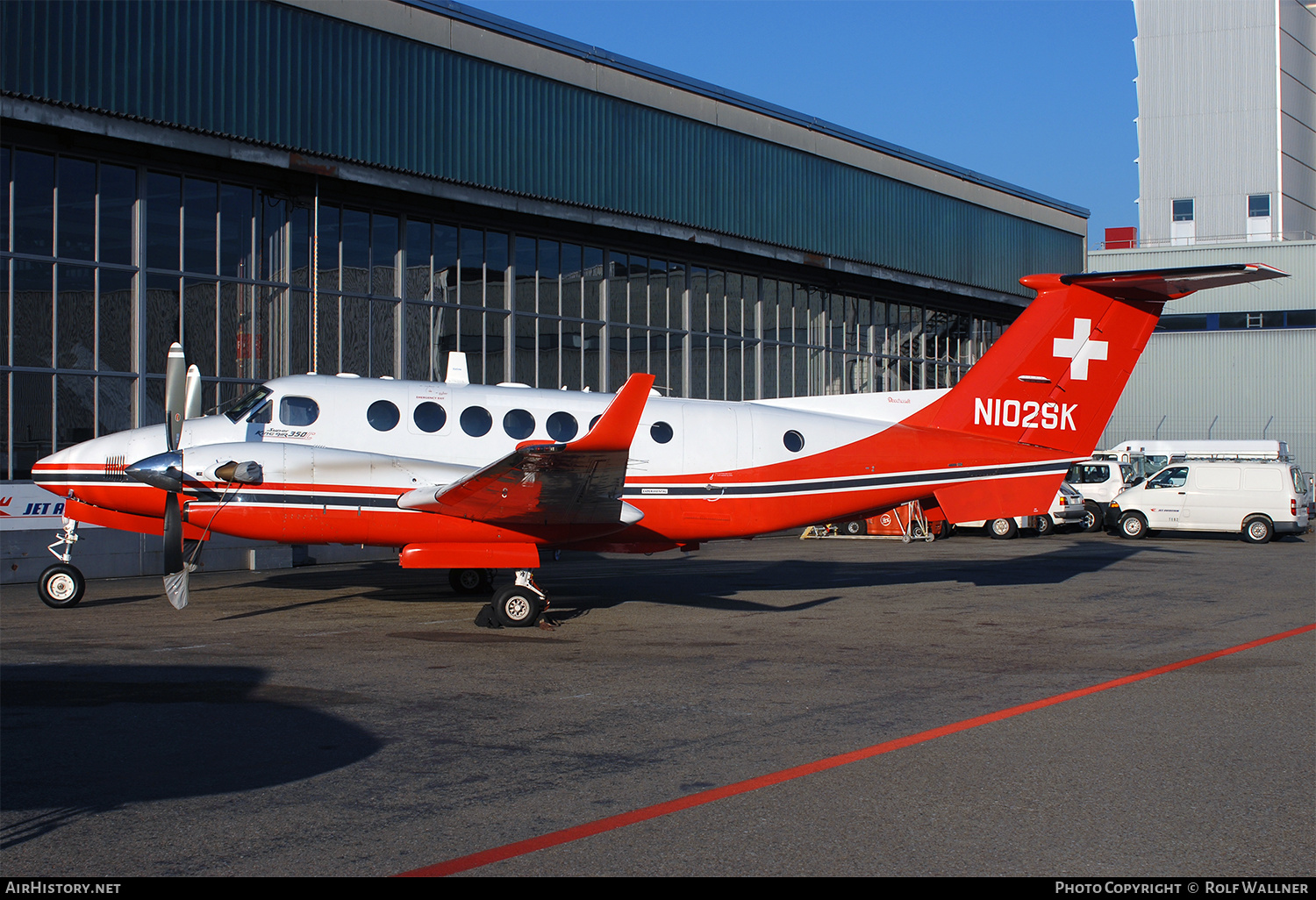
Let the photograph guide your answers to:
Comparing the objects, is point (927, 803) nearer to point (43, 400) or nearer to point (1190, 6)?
→ point (43, 400)

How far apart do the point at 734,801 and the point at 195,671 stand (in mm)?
6042

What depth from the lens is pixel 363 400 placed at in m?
14.1

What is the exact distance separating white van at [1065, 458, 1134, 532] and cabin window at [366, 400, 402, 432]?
83.6 ft

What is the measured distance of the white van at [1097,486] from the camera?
33.8 metres

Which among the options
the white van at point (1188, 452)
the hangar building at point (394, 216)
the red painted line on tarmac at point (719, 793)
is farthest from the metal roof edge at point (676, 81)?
the red painted line on tarmac at point (719, 793)

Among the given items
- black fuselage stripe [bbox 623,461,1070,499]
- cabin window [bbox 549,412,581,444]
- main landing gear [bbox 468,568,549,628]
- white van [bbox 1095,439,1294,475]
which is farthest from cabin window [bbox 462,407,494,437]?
white van [bbox 1095,439,1294,475]

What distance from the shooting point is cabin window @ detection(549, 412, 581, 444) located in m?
14.7

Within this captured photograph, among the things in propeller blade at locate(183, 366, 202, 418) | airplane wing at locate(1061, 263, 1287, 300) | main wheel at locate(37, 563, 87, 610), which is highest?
airplane wing at locate(1061, 263, 1287, 300)

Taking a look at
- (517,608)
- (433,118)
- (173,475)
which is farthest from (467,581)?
(433,118)

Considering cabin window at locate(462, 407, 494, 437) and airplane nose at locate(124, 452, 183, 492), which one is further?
cabin window at locate(462, 407, 494, 437)

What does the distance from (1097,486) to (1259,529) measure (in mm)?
5574

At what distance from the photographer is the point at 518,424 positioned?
14625mm

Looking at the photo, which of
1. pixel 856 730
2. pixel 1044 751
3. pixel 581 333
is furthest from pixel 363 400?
pixel 581 333

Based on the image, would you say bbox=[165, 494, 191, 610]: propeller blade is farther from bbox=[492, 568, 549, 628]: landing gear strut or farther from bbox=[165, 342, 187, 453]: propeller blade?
bbox=[492, 568, 549, 628]: landing gear strut
